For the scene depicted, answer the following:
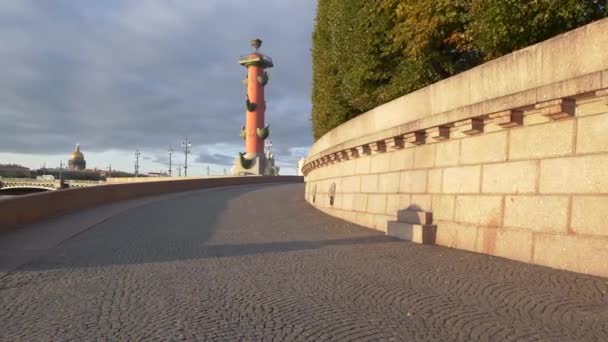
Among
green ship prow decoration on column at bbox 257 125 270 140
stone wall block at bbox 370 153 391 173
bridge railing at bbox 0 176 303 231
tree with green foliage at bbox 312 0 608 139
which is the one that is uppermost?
green ship prow decoration on column at bbox 257 125 270 140

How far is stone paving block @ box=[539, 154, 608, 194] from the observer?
674 cm

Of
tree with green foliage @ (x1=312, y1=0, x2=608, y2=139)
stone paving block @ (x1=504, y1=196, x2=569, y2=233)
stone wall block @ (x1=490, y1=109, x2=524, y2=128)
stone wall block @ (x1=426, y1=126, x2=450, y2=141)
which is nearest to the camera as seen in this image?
stone paving block @ (x1=504, y1=196, x2=569, y2=233)

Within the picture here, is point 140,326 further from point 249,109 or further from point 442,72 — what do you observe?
point 249,109

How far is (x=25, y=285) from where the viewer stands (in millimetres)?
7070

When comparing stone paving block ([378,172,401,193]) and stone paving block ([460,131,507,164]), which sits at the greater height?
stone paving block ([460,131,507,164])

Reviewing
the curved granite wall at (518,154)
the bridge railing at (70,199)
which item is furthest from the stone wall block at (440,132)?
the bridge railing at (70,199)

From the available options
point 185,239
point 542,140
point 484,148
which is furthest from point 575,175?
point 185,239

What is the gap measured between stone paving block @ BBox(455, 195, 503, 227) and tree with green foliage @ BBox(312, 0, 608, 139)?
2605 millimetres

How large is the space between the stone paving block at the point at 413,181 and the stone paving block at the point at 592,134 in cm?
381

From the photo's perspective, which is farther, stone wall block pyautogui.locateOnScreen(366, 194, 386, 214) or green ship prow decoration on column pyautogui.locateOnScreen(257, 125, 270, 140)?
green ship prow decoration on column pyautogui.locateOnScreen(257, 125, 270, 140)

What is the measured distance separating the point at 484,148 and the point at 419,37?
3758 millimetres

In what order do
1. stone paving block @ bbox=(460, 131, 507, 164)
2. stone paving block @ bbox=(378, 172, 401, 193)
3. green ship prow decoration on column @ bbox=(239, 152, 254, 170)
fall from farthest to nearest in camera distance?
green ship prow decoration on column @ bbox=(239, 152, 254, 170)
stone paving block @ bbox=(378, 172, 401, 193)
stone paving block @ bbox=(460, 131, 507, 164)

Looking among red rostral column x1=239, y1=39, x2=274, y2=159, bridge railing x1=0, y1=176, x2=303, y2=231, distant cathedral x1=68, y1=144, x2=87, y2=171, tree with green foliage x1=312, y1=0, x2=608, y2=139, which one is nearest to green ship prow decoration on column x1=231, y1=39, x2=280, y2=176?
red rostral column x1=239, y1=39, x2=274, y2=159

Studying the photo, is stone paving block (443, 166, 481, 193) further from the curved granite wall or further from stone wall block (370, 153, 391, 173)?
stone wall block (370, 153, 391, 173)
